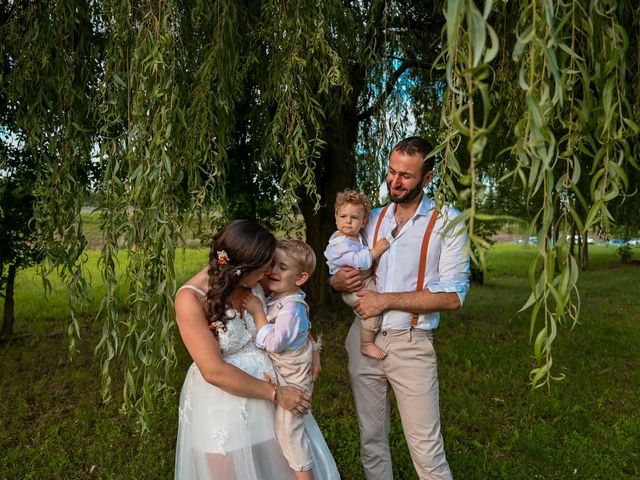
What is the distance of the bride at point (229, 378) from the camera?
1.97 meters

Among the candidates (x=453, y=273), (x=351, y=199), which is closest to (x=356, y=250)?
(x=351, y=199)

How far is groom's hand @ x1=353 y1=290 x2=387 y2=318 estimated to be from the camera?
2.51 meters

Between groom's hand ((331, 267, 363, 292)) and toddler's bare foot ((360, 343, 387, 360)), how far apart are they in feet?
0.89

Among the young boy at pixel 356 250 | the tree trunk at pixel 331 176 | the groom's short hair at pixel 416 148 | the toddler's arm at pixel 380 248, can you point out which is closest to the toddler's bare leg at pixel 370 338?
the young boy at pixel 356 250

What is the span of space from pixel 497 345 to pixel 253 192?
11.8ft

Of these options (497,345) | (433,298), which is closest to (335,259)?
(433,298)

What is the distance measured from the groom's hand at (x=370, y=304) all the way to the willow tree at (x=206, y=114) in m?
0.56

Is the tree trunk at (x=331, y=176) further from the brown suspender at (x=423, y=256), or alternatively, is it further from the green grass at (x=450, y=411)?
the brown suspender at (x=423, y=256)

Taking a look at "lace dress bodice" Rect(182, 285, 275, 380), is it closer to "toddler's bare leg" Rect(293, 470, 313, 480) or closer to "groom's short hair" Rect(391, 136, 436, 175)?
"toddler's bare leg" Rect(293, 470, 313, 480)

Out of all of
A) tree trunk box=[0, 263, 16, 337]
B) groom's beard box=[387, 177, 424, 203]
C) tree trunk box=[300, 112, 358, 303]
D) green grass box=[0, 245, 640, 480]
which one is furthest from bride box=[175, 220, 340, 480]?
tree trunk box=[0, 263, 16, 337]

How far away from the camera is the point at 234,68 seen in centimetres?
314

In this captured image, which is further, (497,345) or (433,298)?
(497,345)

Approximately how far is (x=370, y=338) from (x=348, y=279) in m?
0.30

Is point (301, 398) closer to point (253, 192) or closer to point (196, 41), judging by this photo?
point (196, 41)
